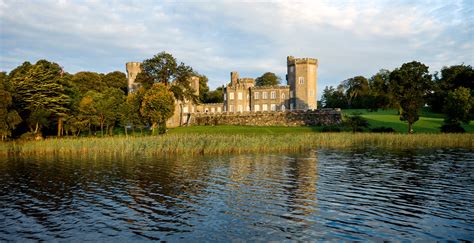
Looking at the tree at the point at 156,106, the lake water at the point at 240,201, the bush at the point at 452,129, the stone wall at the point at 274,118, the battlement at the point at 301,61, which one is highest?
the battlement at the point at 301,61

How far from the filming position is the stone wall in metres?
56.9

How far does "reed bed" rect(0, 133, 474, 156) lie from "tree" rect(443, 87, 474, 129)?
12.6 meters

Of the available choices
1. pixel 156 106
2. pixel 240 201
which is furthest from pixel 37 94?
pixel 240 201

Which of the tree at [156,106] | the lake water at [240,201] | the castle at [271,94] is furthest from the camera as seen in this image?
the castle at [271,94]

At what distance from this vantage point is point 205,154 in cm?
2797

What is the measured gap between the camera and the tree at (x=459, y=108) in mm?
45125

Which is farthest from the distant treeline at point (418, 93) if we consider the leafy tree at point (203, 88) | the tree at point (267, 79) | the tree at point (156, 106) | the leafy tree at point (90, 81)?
the leafy tree at point (90, 81)

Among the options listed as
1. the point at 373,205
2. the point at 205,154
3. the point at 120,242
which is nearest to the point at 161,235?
the point at 120,242

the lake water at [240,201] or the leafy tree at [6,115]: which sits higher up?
the leafy tree at [6,115]

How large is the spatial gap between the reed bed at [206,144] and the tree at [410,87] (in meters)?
10.7

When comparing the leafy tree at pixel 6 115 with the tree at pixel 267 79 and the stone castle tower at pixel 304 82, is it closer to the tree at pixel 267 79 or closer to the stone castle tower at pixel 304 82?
the stone castle tower at pixel 304 82

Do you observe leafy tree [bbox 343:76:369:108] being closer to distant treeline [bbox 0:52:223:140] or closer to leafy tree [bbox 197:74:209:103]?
leafy tree [bbox 197:74:209:103]

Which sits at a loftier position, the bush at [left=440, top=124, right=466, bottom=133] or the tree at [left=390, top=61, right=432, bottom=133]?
the tree at [left=390, top=61, right=432, bottom=133]

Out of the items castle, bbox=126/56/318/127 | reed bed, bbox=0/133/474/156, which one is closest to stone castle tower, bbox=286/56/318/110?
castle, bbox=126/56/318/127
